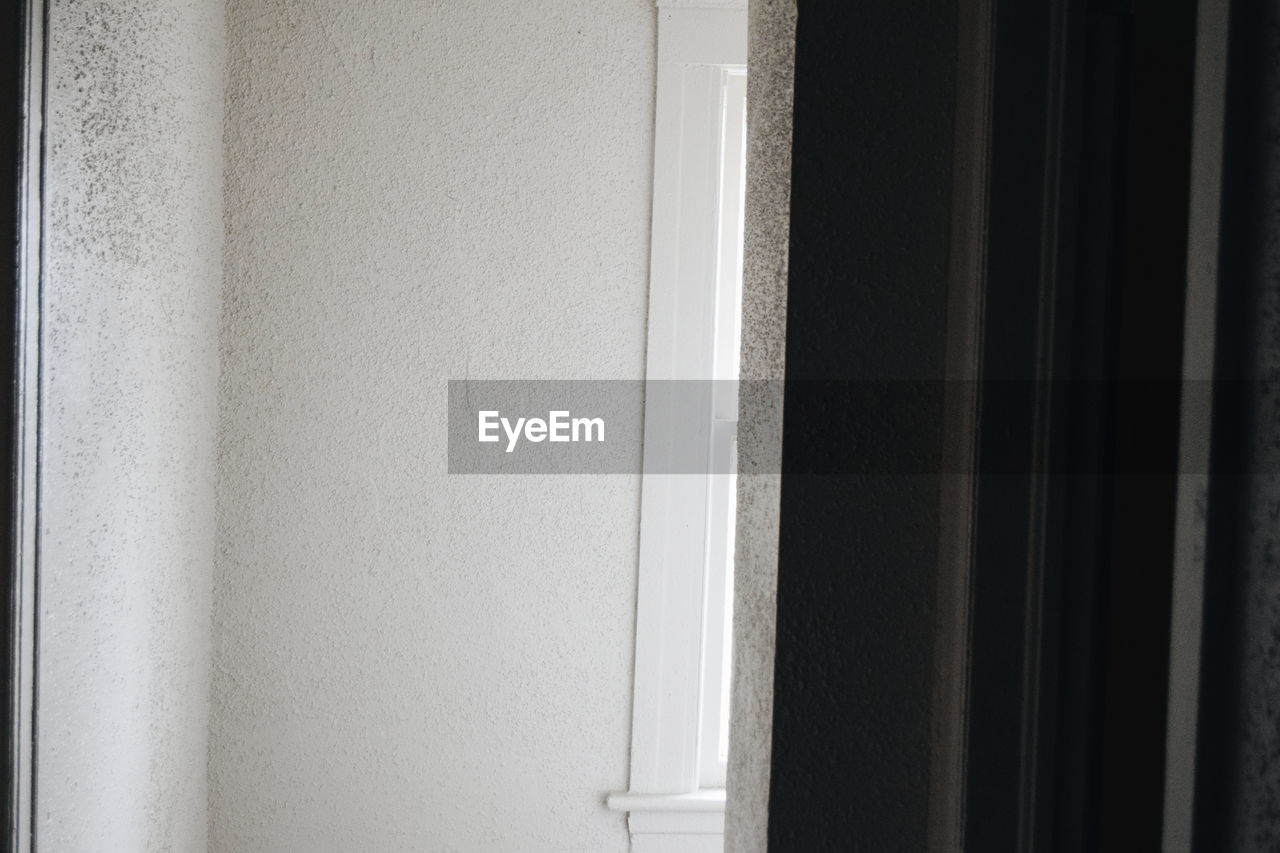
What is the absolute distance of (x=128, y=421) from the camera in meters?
1.59

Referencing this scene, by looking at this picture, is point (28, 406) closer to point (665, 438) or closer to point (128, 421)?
point (128, 421)

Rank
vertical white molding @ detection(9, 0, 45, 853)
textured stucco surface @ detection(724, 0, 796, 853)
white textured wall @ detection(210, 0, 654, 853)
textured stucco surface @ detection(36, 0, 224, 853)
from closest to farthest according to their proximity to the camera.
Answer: textured stucco surface @ detection(724, 0, 796, 853) → vertical white molding @ detection(9, 0, 45, 853) → textured stucco surface @ detection(36, 0, 224, 853) → white textured wall @ detection(210, 0, 654, 853)

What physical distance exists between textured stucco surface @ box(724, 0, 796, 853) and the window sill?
62.2 inches

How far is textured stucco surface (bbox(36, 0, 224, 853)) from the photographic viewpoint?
1.28 meters

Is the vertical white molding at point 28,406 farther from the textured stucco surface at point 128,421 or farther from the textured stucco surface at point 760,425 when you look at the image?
the textured stucco surface at point 760,425

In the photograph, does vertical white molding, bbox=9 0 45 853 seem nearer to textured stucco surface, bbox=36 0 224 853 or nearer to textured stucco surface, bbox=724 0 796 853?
textured stucco surface, bbox=36 0 224 853

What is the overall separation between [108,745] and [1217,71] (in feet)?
5.55

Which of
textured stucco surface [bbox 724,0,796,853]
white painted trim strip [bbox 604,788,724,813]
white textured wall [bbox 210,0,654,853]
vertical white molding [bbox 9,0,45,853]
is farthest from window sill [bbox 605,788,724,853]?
textured stucco surface [bbox 724,0,796,853]

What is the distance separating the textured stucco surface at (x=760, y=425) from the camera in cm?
58

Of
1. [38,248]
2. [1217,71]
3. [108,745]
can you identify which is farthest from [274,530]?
[1217,71]

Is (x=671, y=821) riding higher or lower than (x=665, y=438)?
lower

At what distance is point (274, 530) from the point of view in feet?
7.24

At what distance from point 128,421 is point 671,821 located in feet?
4.67

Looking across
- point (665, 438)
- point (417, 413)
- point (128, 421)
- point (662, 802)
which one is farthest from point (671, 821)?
point (128, 421)
